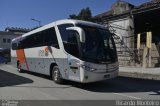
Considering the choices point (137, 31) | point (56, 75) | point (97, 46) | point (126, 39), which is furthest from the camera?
point (137, 31)

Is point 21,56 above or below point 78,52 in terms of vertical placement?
below

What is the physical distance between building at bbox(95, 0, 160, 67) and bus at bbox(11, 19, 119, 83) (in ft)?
33.4

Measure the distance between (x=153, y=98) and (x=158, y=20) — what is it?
73.5ft

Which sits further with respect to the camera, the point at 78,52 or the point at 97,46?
the point at 97,46

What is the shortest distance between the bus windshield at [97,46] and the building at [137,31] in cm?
1056

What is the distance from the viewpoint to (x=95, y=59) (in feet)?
41.3

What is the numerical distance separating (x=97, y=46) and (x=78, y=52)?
960 millimetres

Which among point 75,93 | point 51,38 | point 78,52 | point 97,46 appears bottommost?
point 75,93

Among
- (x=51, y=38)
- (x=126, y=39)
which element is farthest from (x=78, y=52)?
(x=126, y=39)

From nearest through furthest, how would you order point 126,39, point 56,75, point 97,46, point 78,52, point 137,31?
point 78,52
point 97,46
point 56,75
point 126,39
point 137,31

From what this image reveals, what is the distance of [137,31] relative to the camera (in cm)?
2967

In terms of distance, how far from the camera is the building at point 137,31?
24.4 meters

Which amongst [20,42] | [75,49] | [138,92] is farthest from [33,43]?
[138,92]

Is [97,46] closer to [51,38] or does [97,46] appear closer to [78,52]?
[78,52]
